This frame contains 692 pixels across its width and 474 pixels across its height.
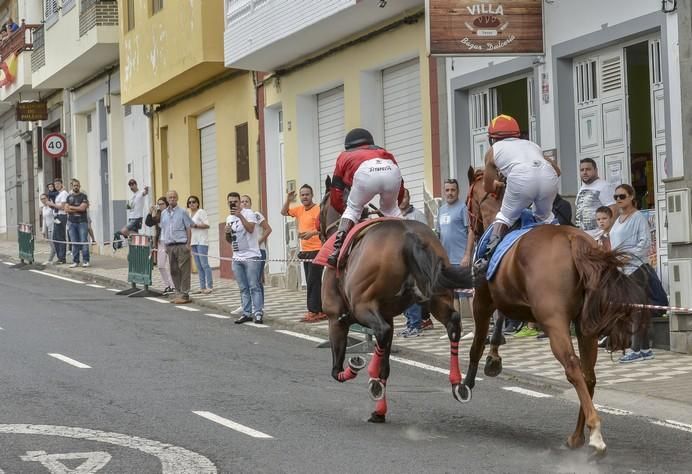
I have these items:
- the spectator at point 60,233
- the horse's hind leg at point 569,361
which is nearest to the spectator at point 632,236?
the horse's hind leg at point 569,361

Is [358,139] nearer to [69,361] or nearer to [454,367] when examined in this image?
[454,367]

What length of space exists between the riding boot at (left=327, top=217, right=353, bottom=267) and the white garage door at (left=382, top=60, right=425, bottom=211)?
10.8 meters

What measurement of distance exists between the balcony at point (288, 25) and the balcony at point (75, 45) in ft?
29.6

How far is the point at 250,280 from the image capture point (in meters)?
19.8

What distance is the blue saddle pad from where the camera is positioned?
9.88m

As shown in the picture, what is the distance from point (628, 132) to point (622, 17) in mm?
1388

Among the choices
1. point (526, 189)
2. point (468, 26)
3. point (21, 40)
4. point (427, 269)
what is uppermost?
point (21, 40)

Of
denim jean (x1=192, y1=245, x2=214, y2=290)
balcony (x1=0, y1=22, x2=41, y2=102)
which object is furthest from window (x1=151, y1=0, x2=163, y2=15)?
balcony (x1=0, y1=22, x2=41, y2=102)

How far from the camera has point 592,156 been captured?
17844mm

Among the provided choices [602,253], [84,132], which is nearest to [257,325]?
[602,253]

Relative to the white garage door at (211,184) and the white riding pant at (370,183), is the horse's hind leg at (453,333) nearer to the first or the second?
the white riding pant at (370,183)

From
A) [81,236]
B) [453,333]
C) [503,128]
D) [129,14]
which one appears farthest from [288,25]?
[453,333]

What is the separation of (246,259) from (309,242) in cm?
128

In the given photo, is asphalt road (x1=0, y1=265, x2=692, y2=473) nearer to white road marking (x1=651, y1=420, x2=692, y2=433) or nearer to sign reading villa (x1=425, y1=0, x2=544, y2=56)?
white road marking (x1=651, y1=420, x2=692, y2=433)
